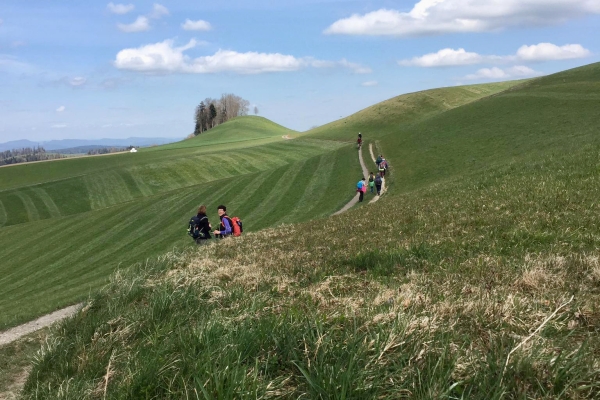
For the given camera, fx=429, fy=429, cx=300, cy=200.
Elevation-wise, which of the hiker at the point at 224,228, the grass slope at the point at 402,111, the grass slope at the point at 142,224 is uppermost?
the grass slope at the point at 402,111

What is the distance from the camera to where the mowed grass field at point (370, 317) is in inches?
158

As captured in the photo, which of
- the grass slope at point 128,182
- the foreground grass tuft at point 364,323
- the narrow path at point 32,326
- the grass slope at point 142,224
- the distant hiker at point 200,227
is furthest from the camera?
the grass slope at point 128,182

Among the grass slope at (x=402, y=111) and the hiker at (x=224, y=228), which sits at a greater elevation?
the grass slope at (x=402, y=111)

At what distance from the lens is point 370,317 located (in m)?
5.43

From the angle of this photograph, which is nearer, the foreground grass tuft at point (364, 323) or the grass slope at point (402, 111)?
the foreground grass tuft at point (364, 323)

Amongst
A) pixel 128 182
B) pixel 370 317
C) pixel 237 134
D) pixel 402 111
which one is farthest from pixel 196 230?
pixel 237 134

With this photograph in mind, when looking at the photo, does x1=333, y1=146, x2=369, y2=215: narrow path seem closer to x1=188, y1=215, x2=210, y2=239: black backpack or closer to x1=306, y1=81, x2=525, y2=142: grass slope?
x1=188, y1=215, x2=210, y2=239: black backpack

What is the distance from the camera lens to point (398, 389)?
3869mm

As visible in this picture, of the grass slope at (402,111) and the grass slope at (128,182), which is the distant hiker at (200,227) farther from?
the grass slope at (402,111)

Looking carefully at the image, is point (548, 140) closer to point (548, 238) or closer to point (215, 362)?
point (548, 238)

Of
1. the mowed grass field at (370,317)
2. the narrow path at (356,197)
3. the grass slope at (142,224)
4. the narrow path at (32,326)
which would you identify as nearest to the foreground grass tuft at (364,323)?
the mowed grass field at (370,317)

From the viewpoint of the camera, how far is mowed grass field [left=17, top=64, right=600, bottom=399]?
13.2 ft

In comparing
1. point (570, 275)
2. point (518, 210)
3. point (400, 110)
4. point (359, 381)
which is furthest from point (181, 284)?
point (400, 110)

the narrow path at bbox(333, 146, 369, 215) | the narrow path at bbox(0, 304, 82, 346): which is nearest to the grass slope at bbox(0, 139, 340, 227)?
the narrow path at bbox(333, 146, 369, 215)
